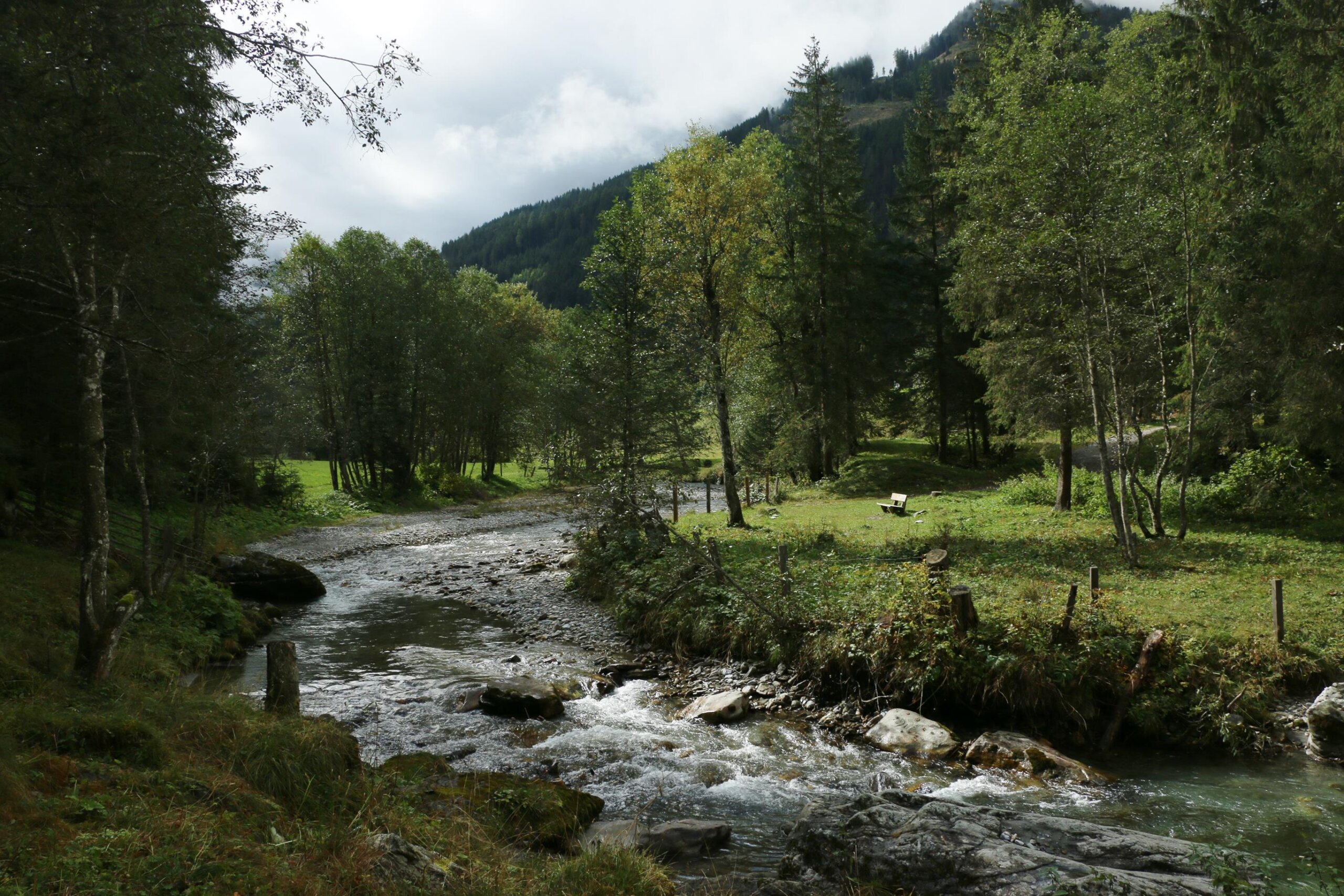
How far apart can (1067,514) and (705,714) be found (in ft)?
53.0

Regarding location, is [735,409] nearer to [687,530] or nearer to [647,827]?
[687,530]

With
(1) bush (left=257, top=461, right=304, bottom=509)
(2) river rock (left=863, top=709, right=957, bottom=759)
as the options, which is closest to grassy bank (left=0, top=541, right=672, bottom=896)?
(2) river rock (left=863, top=709, right=957, bottom=759)

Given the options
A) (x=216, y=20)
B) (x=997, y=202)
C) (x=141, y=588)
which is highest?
(x=997, y=202)

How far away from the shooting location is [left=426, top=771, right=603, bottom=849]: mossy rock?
263 inches

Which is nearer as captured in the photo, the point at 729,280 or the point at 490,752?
the point at 490,752

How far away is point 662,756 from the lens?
8992 millimetres

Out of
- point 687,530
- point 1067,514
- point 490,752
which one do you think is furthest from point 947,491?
point 490,752

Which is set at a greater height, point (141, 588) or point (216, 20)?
point (216, 20)

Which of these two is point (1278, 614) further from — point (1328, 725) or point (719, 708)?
point (719, 708)

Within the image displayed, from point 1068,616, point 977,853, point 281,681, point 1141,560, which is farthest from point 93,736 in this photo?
point 1141,560

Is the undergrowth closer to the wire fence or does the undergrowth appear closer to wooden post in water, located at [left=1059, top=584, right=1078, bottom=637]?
wooden post in water, located at [left=1059, top=584, right=1078, bottom=637]

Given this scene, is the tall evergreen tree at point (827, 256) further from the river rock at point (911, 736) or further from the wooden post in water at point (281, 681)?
the wooden post in water at point (281, 681)

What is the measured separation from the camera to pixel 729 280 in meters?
23.0

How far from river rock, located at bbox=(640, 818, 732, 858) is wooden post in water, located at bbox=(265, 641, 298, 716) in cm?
435
